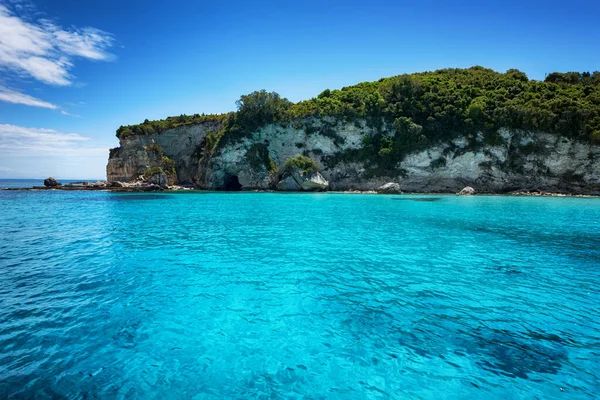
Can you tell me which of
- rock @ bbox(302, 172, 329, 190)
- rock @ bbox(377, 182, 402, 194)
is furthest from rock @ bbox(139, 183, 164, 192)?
rock @ bbox(377, 182, 402, 194)

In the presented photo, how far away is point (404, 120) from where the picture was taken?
2172 inches

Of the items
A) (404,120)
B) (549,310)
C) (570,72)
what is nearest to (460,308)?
(549,310)

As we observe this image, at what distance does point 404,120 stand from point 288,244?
159 feet

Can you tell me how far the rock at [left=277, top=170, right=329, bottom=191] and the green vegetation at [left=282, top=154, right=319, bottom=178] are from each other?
68 centimetres

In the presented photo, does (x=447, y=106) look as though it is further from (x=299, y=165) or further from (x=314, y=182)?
(x=299, y=165)

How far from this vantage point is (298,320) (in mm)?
7051

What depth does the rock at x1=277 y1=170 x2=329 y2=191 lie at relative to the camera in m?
55.5

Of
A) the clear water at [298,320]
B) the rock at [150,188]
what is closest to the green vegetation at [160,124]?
the rock at [150,188]

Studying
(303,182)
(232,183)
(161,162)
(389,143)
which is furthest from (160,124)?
(389,143)

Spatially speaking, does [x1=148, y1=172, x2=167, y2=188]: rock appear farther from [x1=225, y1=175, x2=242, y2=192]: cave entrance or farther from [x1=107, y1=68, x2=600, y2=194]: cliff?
[x1=225, y1=175, x2=242, y2=192]: cave entrance

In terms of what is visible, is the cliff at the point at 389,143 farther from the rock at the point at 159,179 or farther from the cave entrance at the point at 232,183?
the rock at the point at 159,179

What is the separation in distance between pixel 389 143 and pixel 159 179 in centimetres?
4779

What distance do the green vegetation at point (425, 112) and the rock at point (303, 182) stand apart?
643 cm

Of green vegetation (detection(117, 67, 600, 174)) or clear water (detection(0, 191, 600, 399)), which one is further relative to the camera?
green vegetation (detection(117, 67, 600, 174))
